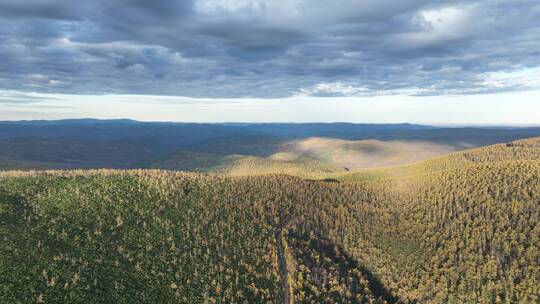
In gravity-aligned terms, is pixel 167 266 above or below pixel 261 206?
below

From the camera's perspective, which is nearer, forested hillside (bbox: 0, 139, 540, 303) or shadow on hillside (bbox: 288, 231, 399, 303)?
forested hillside (bbox: 0, 139, 540, 303)

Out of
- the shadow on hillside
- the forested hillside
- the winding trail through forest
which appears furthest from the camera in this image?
the shadow on hillside

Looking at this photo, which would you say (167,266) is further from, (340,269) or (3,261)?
(340,269)

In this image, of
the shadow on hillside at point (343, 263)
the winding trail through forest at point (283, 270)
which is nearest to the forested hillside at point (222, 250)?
the winding trail through forest at point (283, 270)

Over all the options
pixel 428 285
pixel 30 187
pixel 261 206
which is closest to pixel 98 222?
pixel 30 187

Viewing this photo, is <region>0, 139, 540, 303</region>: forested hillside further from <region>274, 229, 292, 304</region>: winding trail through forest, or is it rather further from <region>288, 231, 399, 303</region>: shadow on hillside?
<region>288, 231, 399, 303</region>: shadow on hillside

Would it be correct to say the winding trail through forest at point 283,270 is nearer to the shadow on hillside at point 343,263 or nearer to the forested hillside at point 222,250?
the forested hillside at point 222,250

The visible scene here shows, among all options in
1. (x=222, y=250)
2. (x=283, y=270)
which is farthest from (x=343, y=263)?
(x=222, y=250)

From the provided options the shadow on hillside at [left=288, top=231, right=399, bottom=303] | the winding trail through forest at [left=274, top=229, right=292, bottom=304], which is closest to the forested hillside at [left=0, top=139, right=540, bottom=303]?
the winding trail through forest at [left=274, top=229, right=292, bottom=304]
